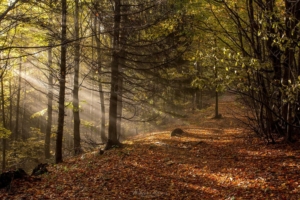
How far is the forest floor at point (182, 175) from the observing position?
21.6 feet

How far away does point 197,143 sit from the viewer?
1261 centimetres

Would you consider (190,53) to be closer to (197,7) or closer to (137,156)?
(197,7)

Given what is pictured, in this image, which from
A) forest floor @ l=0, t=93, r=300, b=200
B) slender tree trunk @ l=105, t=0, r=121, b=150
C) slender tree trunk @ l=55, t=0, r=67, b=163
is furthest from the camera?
slender tree trunk @ l=105, t=0, r=121, b=150

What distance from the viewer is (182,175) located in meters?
8.39

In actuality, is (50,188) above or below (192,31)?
below

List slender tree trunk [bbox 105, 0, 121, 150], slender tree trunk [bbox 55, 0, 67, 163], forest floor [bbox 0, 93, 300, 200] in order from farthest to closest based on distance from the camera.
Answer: slender tree trunk [bbox 105, 0, 121, 150], slender tree trunk [bbox 55, 0, 67, 163], forest floor [bbox 0, 93, 300, 200]

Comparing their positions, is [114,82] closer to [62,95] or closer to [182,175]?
[62,95]

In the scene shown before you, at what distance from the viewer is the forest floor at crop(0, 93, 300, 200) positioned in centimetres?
659

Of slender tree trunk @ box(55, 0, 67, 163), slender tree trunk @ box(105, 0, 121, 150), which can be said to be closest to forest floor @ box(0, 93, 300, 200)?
slender tree trunk @ box(105, 0, 121, 150)

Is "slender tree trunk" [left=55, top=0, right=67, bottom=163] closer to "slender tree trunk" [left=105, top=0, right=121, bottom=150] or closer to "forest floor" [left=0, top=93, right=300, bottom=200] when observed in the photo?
"forest floor" [left=0, top=93, right=300, bottom=200]

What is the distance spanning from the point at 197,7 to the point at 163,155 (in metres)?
7.25

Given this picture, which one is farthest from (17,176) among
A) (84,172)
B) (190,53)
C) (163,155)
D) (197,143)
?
(190,53)

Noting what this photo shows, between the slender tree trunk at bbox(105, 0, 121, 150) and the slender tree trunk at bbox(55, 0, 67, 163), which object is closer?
the slender tree trunk at bbox(55, 0, 67, 163)

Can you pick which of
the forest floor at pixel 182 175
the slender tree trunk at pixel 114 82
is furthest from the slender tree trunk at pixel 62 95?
the slender tree trunk at pixel 114 82
